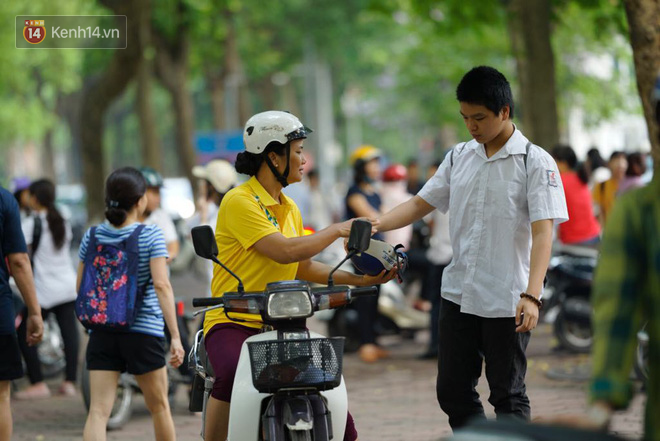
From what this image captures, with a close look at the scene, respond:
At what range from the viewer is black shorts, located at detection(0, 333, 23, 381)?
6285mm

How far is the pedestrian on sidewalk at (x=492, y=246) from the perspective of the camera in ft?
17.2

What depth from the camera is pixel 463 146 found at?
561 cm

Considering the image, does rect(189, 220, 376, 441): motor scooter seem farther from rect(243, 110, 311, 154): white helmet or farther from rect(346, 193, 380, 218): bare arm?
rect(346, 193, 380, 218): bare arm

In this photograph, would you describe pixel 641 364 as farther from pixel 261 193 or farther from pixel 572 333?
pixel 261 193

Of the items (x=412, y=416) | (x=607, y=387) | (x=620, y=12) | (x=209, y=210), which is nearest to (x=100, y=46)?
(x=620, y=12)

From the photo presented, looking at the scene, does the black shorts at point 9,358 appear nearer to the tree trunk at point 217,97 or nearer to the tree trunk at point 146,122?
the tree trunk at point 146,122

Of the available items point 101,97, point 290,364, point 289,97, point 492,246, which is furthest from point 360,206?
point 289,97

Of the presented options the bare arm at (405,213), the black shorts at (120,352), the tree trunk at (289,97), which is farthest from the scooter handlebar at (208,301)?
the tree trunk at (289,97)

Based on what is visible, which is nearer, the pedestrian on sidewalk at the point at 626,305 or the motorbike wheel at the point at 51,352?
the pedestrian on sidewalk at the point at 626,305

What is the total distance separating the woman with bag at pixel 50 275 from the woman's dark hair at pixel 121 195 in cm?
431

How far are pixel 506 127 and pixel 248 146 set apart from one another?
115 centimetres

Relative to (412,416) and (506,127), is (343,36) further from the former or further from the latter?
(506,127)

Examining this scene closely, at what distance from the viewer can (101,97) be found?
2228 centimetres

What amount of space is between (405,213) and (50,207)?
5.57m
